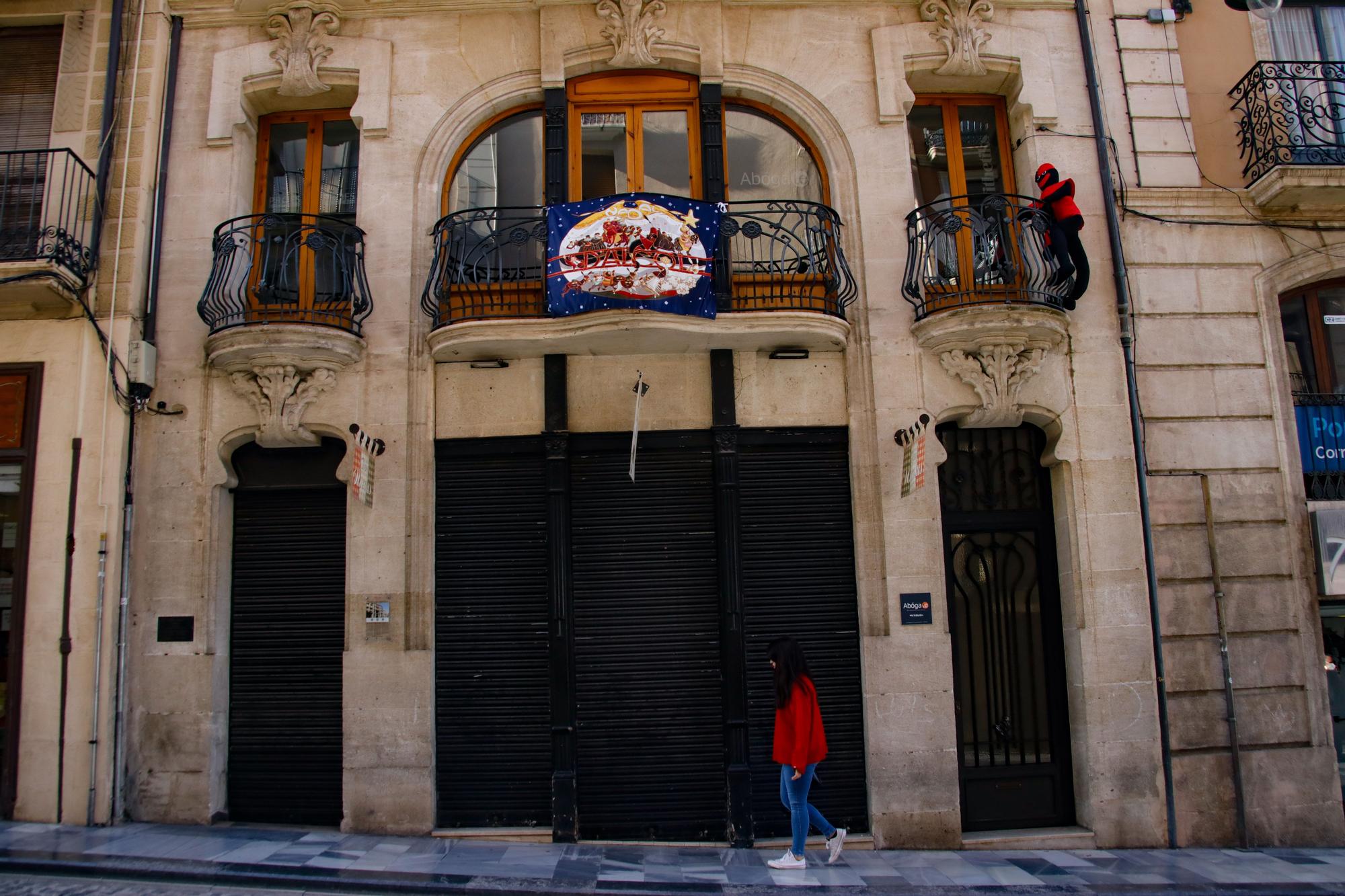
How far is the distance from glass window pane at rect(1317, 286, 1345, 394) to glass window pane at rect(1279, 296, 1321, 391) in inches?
Answer: 7.4

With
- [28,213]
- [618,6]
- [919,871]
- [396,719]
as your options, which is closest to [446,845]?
[396,719]

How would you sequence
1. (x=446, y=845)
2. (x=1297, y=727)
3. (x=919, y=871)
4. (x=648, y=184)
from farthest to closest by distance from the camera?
(x=648, y=184)
(x=1297, y=727)
(x=446, y=845)
(x=919, y=871)

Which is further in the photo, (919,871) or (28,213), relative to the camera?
(28,213)

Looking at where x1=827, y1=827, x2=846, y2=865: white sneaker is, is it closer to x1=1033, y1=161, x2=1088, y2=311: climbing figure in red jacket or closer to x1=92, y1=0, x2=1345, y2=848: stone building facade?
x1=92, y1=0, x2=1345, y2=848: stone building facade

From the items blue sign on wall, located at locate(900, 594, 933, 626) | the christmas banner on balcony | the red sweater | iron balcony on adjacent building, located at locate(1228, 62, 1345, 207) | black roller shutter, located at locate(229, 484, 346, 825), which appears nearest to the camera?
the red sweater

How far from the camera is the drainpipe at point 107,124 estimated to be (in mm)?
9031

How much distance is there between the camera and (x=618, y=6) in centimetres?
945

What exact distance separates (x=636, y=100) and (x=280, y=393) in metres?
4.72

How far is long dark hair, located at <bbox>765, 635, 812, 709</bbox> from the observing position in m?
7.04

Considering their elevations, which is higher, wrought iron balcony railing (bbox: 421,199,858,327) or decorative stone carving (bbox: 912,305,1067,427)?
wrought iron balcony railing (bbox: 421,199,858,327)

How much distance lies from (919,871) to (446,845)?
404 centimetres

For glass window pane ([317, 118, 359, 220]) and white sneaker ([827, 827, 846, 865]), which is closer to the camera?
white sneaker ([827, 827, 846, 865])

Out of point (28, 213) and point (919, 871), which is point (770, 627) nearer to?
point (919, 871)

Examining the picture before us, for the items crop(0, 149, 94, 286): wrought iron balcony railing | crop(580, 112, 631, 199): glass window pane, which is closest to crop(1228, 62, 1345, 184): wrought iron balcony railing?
crop(580, 112, 631, 199): glass window pane
